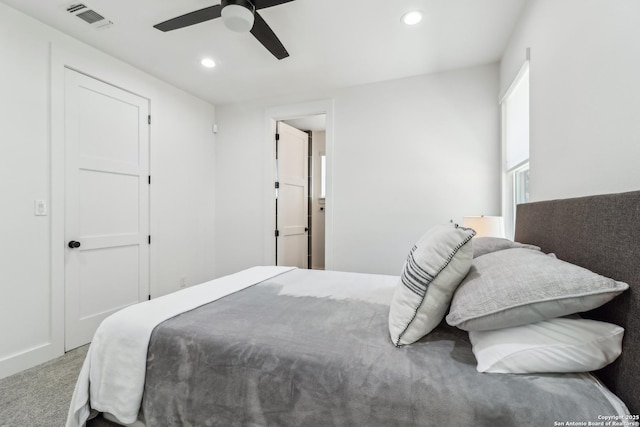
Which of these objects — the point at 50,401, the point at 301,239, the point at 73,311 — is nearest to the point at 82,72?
the point at 73,311

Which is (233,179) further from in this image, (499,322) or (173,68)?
(499,322)

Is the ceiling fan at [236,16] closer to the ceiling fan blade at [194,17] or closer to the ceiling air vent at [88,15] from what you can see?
the ceiling fan blade at [194,17]

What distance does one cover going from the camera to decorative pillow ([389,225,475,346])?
1040 millimetres

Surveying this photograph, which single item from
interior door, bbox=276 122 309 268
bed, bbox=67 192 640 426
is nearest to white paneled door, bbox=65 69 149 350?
interior door, bbox=276 122 309 268

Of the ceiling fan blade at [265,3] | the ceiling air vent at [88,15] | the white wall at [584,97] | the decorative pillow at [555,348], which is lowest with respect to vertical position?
the decorative pillow at [555,348]

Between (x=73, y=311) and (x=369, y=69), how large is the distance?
3555mm

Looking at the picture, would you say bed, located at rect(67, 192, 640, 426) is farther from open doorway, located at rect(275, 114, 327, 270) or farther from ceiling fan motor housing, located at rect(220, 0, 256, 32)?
open doorway, located at rect(275, 114, 327, 270)

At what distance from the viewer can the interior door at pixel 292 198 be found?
3822mm

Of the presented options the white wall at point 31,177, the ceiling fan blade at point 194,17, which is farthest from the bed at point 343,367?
the ceiling fan blade at point 194,17

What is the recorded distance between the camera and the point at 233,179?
12.8 feet

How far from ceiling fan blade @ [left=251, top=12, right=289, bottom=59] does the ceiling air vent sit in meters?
1.24

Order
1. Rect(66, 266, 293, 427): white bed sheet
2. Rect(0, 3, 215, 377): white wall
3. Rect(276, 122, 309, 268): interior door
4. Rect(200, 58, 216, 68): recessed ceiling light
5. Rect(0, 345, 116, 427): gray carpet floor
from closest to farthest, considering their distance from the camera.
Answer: Rect(66, 266, 293, 427): white bed sheet → Rect(0, 345, 116, 427): gray carpet floor → Rect(0, 3, 215, 377): white wall → Rect(200, 58, 216, 68): recessed ceiling light → Rect(276, 122, 309, 268): interior door

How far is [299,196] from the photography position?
14.3ft

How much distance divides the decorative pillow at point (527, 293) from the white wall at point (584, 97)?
432 mm
